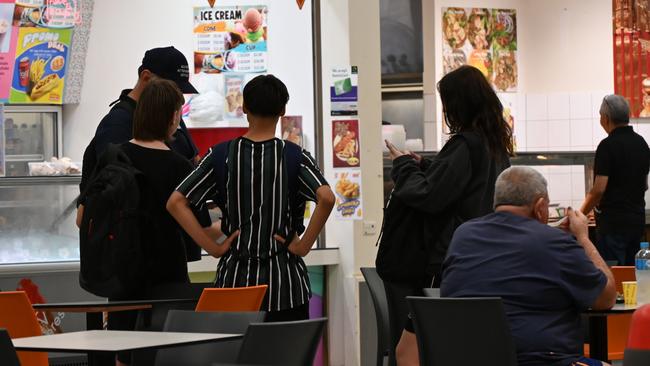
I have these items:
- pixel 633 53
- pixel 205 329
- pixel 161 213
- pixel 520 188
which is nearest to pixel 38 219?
pixel 161 213

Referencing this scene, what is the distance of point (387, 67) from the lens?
796cm

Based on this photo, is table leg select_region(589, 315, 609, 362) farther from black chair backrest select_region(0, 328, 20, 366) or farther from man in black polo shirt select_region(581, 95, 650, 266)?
man in black polo shirt select_region(581, 95, 650, 266)

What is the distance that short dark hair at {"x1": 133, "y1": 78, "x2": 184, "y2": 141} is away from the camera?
14.3ft

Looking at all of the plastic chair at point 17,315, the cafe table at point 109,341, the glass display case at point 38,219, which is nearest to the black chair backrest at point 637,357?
the cafe table at point 109,341

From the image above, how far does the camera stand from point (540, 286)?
11.6ft

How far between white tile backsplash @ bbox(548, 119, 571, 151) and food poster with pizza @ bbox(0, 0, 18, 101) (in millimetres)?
6095

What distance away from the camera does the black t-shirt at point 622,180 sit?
6.90 meters

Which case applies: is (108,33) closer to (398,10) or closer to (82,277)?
(398,10)

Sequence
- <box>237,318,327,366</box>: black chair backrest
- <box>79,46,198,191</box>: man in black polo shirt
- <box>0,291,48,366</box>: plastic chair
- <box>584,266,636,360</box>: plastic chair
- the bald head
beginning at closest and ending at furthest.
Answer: <box>237,318,327,366</box>: black chair backrest, the bald head, <box>0,291,48,366</box>: plastic chair, <box>79,46,198,191</box>: man in black polo shirt, <box>584,266,636,360</box>: plastic chair

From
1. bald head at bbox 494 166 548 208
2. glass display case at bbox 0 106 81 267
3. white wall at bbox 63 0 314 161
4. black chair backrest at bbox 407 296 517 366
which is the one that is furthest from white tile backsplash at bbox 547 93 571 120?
black chair backrest at bbox 407 296 517 366

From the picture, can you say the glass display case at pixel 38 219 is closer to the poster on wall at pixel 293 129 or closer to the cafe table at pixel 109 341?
the poster on wall at pixel 293 129

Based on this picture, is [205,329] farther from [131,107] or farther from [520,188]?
[131,107]

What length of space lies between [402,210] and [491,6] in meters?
7.59

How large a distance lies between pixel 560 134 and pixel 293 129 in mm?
5085
